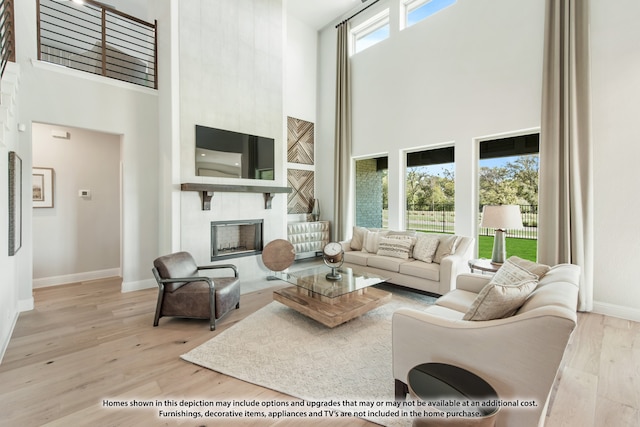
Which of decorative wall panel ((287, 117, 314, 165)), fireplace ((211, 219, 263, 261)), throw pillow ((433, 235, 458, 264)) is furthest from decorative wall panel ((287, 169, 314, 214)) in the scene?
throw pillow ((433, 235, 458, 264))

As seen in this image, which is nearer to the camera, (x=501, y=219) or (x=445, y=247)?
(x=501, y=219)

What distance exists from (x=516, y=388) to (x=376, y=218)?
4657 millimetres

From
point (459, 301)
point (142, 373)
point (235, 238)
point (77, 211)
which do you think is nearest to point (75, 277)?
point (77, 211)

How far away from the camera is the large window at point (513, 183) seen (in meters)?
4.00

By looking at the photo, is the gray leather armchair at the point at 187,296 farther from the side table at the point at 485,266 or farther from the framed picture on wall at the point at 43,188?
the side table at the point at 485,266

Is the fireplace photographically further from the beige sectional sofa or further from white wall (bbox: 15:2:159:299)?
the beige sectional sofa

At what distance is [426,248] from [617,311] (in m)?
2.19

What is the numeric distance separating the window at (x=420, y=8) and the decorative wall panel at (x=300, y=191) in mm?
3604

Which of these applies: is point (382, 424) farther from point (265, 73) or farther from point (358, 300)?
point (265, 73)

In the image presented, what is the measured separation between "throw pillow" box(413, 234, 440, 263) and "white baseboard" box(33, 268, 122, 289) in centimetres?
516

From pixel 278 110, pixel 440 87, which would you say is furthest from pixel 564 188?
pixel 278 110

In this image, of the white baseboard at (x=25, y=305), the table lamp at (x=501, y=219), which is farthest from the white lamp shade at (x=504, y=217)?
the white baseboard at (x=25, y=305)

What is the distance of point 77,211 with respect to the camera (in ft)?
15.3

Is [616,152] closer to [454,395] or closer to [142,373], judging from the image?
[454,395]
